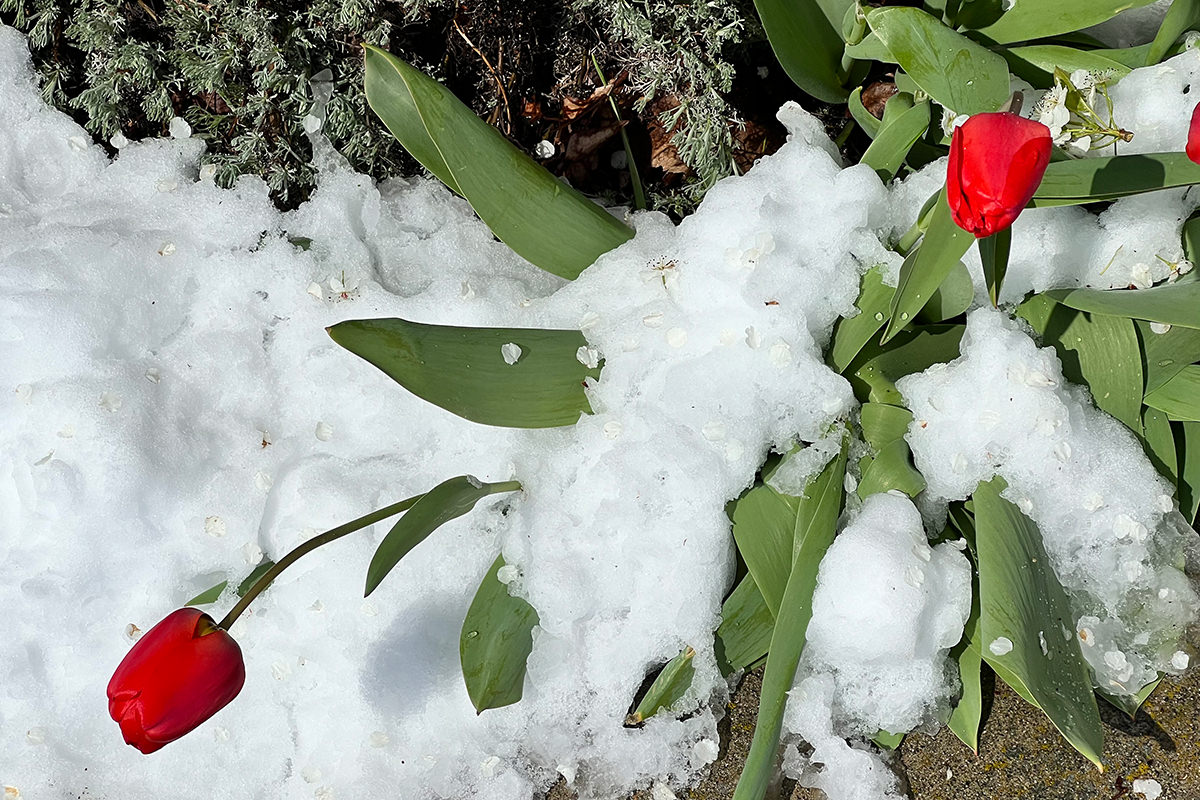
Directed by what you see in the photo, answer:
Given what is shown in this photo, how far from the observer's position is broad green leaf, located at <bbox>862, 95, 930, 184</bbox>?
108cm

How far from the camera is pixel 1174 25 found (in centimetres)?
102

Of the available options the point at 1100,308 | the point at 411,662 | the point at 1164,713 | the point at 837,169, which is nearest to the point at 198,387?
the point at 411,662

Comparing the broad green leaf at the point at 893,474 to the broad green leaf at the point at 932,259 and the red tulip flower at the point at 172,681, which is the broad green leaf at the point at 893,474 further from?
the red tulip flower at the point at 172,681

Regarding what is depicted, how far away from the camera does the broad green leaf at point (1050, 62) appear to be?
1.06m

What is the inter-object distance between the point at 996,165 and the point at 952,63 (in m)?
0.39

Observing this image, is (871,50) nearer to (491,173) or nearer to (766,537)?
(491,173)

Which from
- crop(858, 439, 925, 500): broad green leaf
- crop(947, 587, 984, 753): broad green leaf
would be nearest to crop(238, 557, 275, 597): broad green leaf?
crop(858, 439, 925, 500): broad green leaf

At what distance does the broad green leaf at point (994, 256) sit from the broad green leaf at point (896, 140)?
0.23 metres

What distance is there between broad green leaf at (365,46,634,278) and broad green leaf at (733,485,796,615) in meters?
0.35

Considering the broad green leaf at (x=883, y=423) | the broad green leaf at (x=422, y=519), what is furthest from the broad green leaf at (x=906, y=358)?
the broad green leaf at (x=422, y=519)

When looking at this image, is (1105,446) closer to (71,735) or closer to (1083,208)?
(1083,208)

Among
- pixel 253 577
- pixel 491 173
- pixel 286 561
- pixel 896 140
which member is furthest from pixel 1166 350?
pixel 253 577

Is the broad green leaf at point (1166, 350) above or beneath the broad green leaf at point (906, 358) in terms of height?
above

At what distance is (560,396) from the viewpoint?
1.02m
